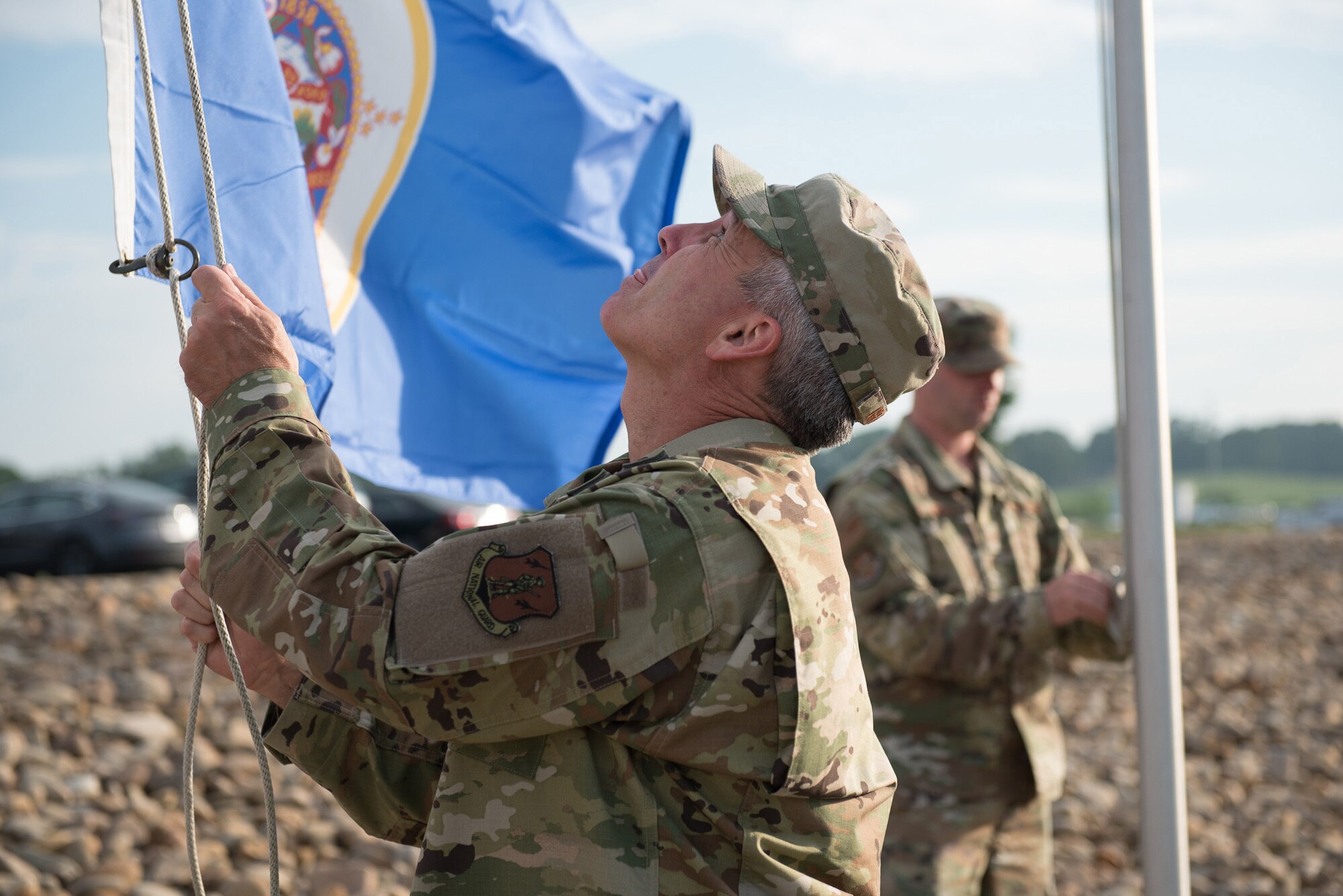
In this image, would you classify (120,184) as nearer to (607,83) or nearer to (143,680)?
(607,83)

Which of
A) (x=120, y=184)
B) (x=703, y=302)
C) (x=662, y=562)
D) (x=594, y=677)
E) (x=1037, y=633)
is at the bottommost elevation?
(x=1037, y=633)

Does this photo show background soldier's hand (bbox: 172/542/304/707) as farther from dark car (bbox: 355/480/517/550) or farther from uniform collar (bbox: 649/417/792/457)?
dark car (bbox: 355/480/517/550)

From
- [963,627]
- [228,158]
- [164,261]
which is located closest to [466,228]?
[228,158]

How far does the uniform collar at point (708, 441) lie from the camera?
179 cm

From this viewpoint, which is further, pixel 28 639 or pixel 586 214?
pixel 28 639

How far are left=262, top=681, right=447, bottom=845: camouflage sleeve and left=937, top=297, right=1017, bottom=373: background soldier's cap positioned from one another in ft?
8.70

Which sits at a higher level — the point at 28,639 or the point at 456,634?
the point at 456,634

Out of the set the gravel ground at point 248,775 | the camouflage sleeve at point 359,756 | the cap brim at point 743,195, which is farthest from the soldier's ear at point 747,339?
the gravel ground at point 248,775

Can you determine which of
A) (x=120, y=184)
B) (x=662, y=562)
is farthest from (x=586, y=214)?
(x=662, y=562)

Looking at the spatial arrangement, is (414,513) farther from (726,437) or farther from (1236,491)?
(1236,491)

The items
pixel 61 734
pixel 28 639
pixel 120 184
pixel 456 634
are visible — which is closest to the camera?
pixel 456 634

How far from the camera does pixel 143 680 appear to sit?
6836 mm

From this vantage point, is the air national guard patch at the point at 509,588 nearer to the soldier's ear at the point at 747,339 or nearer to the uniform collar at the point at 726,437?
the uniform collar at the point at 726,437

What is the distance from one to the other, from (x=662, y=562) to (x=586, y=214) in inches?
94.4
